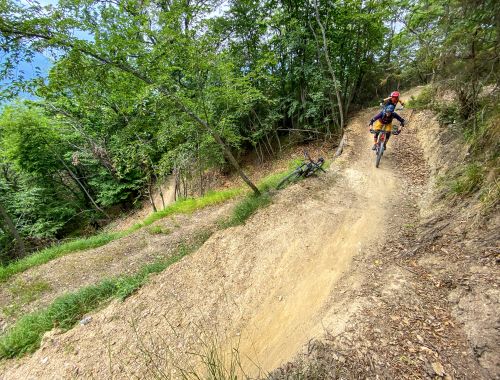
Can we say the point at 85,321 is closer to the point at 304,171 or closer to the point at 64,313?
the point at 64,313

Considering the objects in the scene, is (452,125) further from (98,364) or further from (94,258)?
(94,258)

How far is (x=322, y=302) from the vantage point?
4203 millimetres

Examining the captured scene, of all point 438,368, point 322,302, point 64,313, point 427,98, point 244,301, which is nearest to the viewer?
point 438,368

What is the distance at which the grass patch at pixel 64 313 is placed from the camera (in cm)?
502

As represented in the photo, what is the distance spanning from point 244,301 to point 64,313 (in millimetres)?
4149

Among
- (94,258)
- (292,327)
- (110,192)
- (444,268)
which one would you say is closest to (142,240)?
(94,258)

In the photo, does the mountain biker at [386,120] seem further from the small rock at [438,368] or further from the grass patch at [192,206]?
the small rock at [438,368]

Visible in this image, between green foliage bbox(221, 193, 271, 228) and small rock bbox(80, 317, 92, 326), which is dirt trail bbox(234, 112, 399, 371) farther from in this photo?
small rock bbox(80, 317, 92, 326)

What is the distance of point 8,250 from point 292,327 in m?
18.9

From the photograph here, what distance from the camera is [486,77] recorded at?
4.59 metres

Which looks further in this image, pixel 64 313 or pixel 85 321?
pixel 64 313

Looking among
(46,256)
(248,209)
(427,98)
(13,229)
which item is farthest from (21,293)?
(427,98)

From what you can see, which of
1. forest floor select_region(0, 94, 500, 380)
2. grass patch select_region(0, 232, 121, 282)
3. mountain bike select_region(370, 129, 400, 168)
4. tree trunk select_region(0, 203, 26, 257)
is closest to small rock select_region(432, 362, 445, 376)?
forest floor select_region(0, 94, 500, 380)

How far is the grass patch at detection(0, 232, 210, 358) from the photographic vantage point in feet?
16.5
